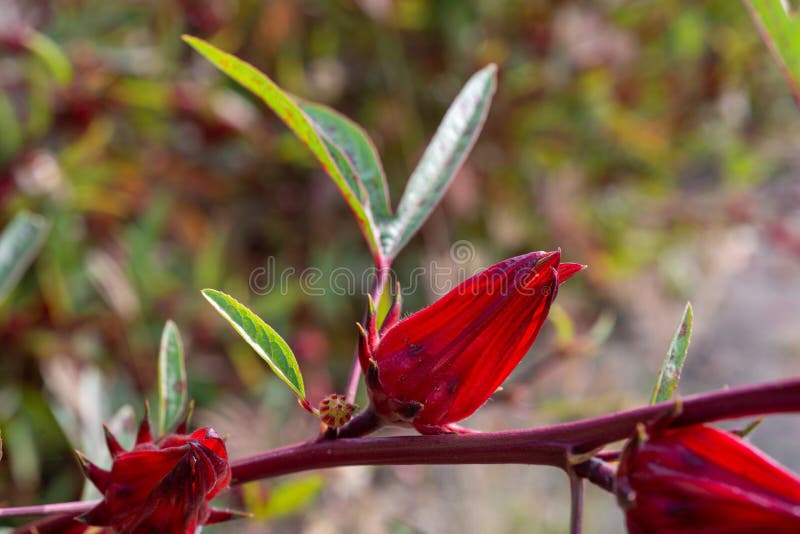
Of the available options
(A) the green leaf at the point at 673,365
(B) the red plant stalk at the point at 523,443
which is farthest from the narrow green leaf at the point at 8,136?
(A) the green leaf at the point at 673,365

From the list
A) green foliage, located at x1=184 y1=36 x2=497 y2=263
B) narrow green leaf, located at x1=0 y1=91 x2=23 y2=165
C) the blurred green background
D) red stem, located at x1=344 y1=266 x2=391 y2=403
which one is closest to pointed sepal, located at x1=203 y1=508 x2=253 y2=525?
red stem, located at x1=344 y1=266 x2=391 y2=403

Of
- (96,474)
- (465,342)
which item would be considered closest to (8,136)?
(96,474)

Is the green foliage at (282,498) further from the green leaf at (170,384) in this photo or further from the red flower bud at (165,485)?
the red flower bud at (165,485)

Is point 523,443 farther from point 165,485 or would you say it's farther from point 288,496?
point 288,496

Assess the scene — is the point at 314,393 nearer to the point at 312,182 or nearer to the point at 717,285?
the point at 312,182

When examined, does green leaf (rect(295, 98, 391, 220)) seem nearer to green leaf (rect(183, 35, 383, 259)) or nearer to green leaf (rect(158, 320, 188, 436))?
green leaf (rect(183, 35, 383, 259))
